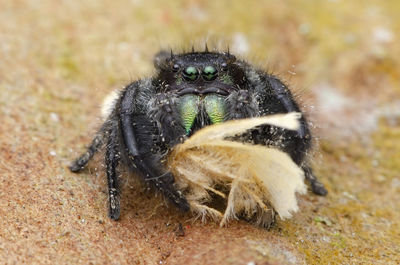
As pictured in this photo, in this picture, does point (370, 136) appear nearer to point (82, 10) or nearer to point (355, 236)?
point (355, 236)

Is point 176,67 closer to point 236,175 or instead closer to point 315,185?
point 236,175

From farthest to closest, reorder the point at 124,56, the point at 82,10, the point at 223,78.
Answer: the point at 82,10 → the point at 124,56 → the point at 223,78

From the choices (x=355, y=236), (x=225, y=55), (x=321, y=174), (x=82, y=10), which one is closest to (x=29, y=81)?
(x=82, y=10)

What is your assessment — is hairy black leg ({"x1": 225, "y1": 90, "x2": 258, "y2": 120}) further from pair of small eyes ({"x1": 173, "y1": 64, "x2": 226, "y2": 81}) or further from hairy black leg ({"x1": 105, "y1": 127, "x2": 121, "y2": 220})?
hairy black leg ({"x1": 105, "y1": 127, "x2": 121, "y2": 220})

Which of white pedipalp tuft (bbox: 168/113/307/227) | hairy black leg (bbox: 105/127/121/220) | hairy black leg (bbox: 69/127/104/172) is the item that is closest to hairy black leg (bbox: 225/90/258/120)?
white pedipalp tuft (bbox: 168/113/307/227)

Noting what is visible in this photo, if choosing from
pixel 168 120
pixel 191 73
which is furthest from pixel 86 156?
pixel 191 73

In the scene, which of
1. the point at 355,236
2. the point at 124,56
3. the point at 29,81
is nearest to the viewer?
the point at 355,236
